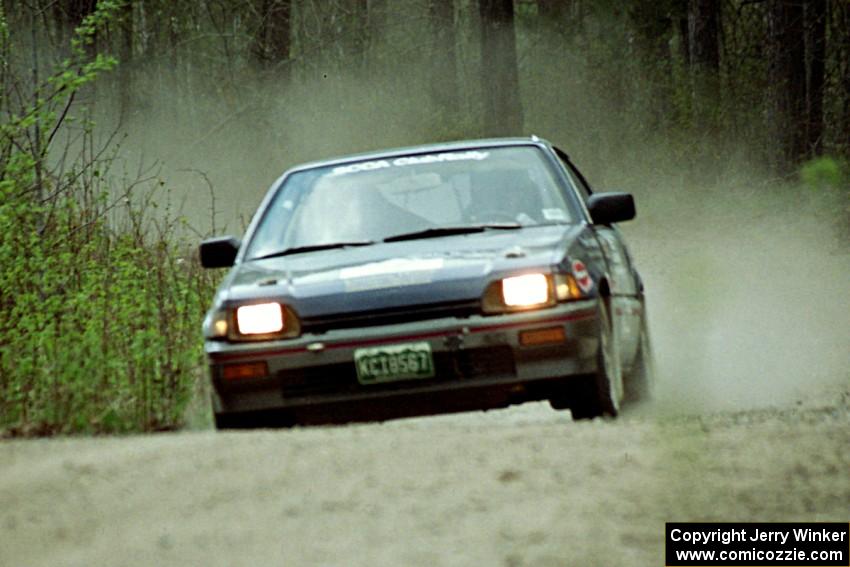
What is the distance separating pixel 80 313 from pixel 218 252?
7.68ft

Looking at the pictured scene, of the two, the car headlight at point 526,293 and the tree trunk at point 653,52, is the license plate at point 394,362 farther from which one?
the tree trunk at point 653,52

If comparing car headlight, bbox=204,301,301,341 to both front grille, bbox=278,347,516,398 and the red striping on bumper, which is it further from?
front grille, bbox=278,347,516,398

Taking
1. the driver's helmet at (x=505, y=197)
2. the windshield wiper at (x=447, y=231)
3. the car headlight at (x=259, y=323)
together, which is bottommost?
the car headlight at (x=259, y=323)

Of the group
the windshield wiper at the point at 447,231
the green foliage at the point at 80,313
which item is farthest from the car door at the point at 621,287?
the green foliage at the point at 80,313

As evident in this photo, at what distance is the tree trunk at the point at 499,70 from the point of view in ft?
95.8

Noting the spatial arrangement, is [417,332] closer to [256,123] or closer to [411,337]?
[411,337]

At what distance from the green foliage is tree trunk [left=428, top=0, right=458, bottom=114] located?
25.3m

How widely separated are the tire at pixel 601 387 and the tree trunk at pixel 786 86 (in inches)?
738

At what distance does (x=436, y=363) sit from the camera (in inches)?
286

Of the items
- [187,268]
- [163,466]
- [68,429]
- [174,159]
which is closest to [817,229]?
[187,268]

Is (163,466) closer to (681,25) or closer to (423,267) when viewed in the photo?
(423,267)

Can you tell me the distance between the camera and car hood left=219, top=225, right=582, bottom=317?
734 cm

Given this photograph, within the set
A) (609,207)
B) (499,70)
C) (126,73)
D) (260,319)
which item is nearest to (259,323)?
(260,319)

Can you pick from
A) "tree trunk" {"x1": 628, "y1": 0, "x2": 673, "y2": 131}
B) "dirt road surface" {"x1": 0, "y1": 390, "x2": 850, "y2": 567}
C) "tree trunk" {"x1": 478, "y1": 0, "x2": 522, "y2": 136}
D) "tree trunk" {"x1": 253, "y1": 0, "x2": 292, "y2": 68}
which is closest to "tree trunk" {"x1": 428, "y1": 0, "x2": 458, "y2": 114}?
"tree trunk" {"x1": 253, "y1": 0, "x2": 292, "y2": 68}
